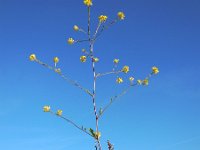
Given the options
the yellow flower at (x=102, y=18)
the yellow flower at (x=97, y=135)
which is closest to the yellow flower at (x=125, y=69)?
the yellow flower at (x=102, y=18)

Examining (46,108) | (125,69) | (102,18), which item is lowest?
(46,108)

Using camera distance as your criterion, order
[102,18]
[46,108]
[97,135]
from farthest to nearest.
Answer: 1. [102,18]
2. [46,108]
3. [97,135]

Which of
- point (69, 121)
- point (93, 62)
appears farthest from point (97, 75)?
point (69, 121)

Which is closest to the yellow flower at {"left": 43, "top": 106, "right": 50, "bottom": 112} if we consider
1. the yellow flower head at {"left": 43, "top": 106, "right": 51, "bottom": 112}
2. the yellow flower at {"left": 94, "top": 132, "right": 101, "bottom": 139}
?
the yellow flower head at {"left": 43, "top": 106, "right": 51, "bottom": 112}

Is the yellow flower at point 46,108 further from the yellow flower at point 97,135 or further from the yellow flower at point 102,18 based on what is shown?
the yellow flower at point 102,18

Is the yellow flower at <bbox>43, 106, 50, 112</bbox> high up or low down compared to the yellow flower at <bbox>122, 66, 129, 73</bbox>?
down

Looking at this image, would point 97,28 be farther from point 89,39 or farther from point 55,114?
point 55,114

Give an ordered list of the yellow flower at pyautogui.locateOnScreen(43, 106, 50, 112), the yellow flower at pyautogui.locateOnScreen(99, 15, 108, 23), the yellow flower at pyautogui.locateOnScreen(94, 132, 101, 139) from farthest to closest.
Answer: the yellow flower at pyautogui.locateOnScreen(99, 15, 108, 23) → the yellow flower at pyautogui.locateOnScreen(43, 106, 50, 112) → the yellow flower at pyautogui.locateOnScreen(94, 132, 101, 139)

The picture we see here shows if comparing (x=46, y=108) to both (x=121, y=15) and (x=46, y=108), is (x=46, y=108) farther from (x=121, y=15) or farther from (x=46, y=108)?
(x=121, y=15)

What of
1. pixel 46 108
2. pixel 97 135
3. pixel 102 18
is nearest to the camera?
pixel 97 135

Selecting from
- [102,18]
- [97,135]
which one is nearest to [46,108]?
[97,135]

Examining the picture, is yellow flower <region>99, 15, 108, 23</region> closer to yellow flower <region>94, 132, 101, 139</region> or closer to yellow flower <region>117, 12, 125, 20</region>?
yellow flower <region>117, 12, 125, 20</region>

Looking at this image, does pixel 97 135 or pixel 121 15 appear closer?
pixel 97 135
